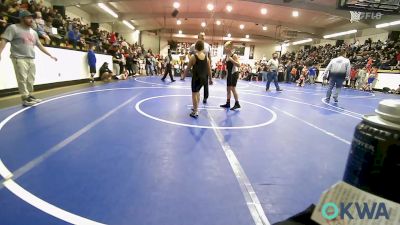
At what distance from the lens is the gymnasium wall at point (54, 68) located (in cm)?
671

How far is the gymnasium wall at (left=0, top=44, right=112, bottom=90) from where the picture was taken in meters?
6.71

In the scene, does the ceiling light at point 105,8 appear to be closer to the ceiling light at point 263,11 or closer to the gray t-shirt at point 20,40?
the ceiling light at point 263,11

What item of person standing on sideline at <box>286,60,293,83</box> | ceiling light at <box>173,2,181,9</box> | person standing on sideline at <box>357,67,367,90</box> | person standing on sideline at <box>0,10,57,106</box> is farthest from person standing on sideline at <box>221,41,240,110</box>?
person standing on sideline at <box>286,60,293,83</box>

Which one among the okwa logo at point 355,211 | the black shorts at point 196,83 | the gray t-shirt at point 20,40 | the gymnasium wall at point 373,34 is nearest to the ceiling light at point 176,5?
the gray t-shirt at point 20,40

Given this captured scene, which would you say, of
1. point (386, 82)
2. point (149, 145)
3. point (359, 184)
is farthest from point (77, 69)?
point (386, 82)

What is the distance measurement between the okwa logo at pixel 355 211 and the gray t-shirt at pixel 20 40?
6.47m

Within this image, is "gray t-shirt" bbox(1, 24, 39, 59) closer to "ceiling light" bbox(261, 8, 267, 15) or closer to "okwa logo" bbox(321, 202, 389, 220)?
"okwa logo" bbox(321, 202, 389, 220)

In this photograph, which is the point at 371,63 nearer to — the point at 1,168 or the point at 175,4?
the point at 175,4

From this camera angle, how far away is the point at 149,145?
11.8 ft

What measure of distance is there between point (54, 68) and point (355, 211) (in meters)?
10.5

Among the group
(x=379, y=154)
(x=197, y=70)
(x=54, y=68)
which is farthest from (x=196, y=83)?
(x=54, y=68)

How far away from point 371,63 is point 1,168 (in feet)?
73.4

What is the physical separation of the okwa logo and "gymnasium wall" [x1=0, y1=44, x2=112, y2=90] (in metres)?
8.01

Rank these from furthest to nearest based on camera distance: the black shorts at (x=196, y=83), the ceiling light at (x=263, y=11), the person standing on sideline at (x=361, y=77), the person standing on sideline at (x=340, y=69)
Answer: the ceiling light at (x=263, y=11)
the person standing on sideline at (x=361, y=77)
the person standing on sideline at (x=340, y=69)
the black shorts at (x=196, y=83)
